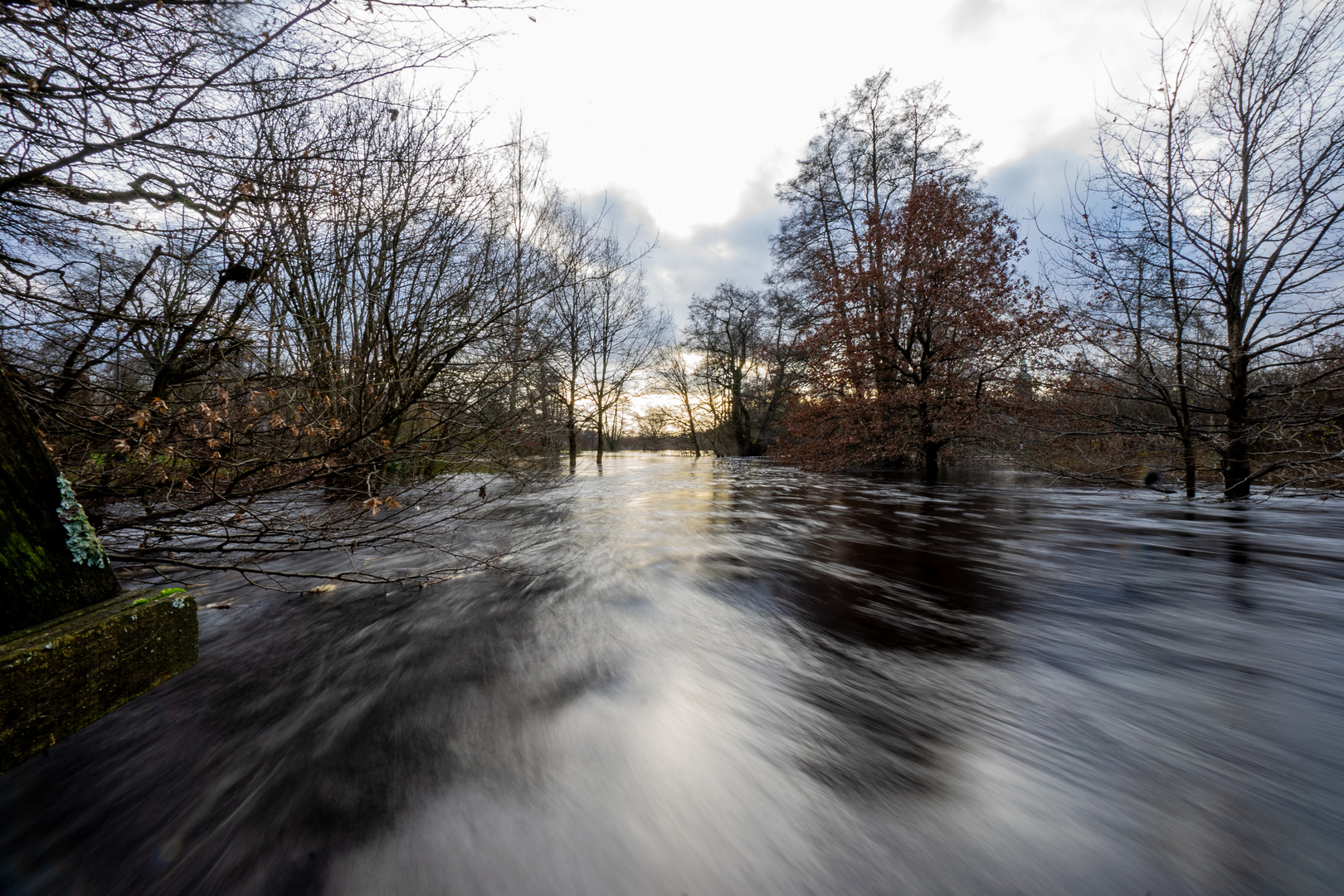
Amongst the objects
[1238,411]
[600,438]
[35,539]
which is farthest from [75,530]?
[600,438]

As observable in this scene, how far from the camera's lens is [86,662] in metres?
1.88

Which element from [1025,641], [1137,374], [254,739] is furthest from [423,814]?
[1137,374]

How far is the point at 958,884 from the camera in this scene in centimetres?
135

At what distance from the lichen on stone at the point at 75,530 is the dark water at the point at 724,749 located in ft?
2.53

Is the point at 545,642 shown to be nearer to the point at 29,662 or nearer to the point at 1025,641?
the point at 29,662

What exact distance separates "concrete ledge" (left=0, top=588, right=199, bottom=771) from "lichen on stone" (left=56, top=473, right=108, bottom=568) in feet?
0.72

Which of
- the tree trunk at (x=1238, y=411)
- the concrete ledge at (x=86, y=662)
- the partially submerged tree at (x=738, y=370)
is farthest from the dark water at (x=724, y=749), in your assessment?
the partially submerged tree at (x=738, y=370)

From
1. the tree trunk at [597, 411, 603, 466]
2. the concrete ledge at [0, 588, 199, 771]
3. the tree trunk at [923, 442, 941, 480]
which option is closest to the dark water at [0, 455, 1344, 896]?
the concrete ledge at [0, 588, 199, 771]

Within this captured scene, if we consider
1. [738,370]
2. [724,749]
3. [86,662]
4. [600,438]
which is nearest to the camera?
[86,662]

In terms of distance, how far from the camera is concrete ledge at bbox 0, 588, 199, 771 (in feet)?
5.43

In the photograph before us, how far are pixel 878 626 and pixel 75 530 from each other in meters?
4.34

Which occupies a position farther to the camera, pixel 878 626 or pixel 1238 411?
pixel 1238 411

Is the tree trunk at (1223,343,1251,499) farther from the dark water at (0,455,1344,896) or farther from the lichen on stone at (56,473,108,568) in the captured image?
the lichen on stone at (56,473,108,568)

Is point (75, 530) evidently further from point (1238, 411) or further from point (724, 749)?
point (1238, 411)
